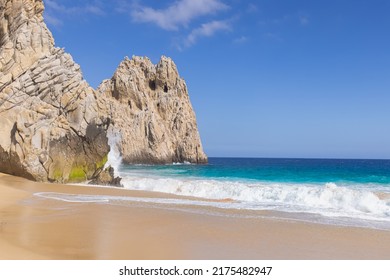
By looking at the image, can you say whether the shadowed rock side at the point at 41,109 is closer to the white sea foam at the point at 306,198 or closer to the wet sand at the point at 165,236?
the white sea foam at the point at 306,198

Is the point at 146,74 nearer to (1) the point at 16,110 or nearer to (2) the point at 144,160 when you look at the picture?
(2) the point at 144,160

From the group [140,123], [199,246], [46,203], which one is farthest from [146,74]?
[199,246]

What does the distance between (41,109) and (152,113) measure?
6422cm

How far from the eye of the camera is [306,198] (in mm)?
17859

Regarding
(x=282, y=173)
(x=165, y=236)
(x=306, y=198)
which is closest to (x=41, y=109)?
(x=306, y=198)

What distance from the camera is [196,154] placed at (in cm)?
8931

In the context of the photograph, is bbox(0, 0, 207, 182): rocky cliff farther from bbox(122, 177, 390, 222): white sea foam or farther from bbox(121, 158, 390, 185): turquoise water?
bbox(121, 158, 390, 185): turquoise water

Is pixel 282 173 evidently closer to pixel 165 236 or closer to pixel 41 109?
pixel 41 109

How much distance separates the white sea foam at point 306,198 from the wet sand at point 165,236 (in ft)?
9.39

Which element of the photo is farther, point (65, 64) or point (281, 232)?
point (65, 64)

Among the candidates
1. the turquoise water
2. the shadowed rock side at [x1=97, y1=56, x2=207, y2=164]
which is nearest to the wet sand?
the turquoise water

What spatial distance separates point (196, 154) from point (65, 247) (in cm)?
8255
